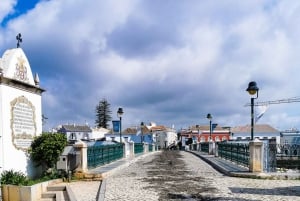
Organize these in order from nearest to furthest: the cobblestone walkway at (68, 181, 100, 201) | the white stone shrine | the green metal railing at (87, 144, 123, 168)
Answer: the cobblestone walkway at (68, 181, 100, 201), the white stone shrine, the green metal railing at (87, 144, 123, 168)

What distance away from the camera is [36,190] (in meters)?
11.8

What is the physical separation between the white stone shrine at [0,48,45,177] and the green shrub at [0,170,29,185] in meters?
0.19

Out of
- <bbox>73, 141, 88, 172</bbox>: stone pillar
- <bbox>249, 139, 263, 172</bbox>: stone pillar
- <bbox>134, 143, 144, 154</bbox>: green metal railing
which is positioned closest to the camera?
<bbox>249, 139, 263, 172</bbox>: stone pillar

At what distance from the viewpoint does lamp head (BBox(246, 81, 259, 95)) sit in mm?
15461

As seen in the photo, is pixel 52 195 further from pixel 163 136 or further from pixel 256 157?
pixel 163 136

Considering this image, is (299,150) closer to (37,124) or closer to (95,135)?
(37,124)

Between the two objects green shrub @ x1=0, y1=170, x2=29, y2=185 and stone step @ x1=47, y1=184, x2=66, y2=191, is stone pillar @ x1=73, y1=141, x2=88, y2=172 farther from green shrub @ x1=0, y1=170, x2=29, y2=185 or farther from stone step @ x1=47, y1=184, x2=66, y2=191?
green shrub @ x1=0, y1=170, x2=29, y2=185

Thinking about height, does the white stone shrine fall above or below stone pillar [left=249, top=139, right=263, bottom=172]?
above

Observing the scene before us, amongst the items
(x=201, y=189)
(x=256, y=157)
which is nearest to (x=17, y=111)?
(x=201, y=189)

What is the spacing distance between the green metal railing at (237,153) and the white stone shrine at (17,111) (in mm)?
9157

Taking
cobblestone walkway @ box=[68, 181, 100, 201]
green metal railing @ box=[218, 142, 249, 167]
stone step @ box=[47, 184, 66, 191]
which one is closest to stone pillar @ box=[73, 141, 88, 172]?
cobblestone walkway @ box=[68, 181, 100, 201]

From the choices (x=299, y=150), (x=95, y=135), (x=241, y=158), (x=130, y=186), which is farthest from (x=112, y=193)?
(x=95, y=135)

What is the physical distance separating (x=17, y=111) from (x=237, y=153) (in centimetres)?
1098

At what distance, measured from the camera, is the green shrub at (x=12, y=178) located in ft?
39.3
